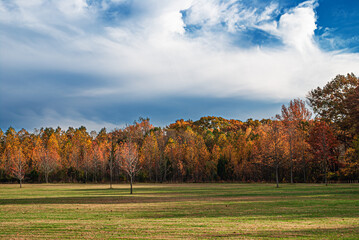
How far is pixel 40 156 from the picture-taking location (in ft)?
339

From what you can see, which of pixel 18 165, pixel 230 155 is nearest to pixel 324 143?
pixel 230 155

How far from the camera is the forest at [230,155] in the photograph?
60906 mm

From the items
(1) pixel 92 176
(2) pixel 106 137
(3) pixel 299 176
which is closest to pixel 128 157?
(3) pixel 299 176

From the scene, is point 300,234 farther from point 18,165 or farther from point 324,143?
point 18,165

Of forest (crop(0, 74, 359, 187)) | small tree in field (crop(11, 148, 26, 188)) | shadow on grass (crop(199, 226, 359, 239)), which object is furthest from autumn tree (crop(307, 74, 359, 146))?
small tree in field (crop(11, 148, 26, 188))

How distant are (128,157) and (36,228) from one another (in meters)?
34.8

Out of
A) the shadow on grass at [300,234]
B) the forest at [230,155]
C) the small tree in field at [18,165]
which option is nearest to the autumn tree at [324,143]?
the forest at [230,155]

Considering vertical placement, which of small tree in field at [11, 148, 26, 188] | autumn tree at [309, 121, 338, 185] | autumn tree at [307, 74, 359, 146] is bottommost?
small tree in field at [11, 148, 26, 188]

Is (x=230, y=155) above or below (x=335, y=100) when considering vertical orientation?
below

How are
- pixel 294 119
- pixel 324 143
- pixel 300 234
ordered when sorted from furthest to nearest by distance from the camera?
pixel 294 119 < pixel 324 143 < pixel 300 234

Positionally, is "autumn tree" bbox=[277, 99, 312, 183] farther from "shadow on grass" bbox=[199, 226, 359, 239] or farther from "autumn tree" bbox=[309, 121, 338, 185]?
"shadow on grass" bbox=[199, 226, 359, 239]

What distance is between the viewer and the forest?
60906mm

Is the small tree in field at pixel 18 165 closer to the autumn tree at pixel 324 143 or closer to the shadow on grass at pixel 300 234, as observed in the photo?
the autumn tree at pixel 324 143

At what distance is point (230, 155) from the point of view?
8906 centimetres
